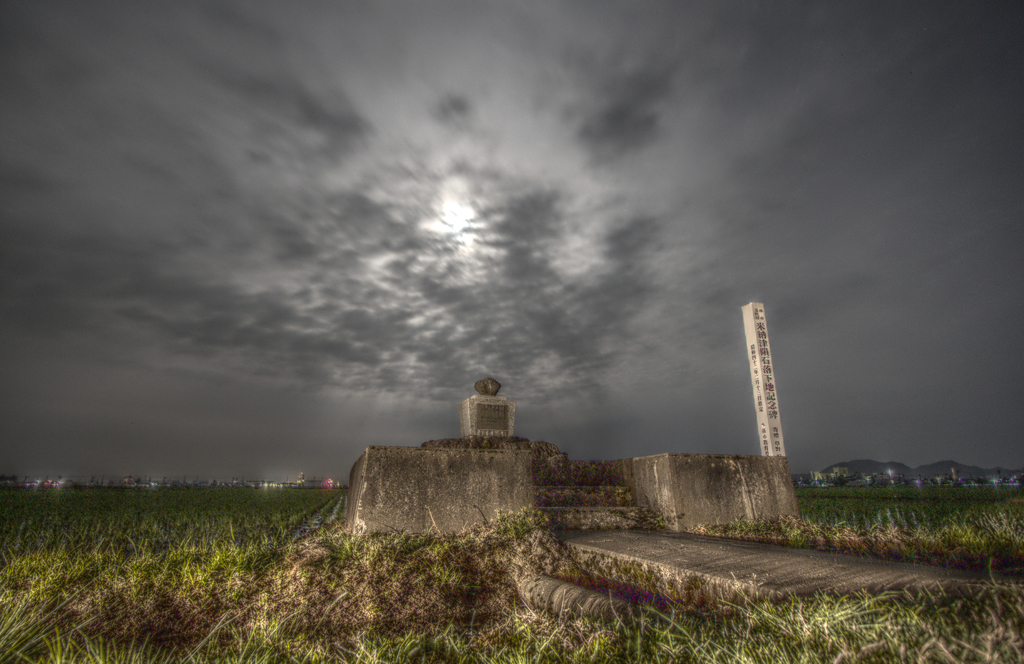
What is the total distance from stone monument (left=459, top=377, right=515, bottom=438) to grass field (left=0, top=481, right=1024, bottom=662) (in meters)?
7.53

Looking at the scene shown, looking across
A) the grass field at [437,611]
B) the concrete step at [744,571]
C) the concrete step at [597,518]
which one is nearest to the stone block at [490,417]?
the concrete step at [597,518]

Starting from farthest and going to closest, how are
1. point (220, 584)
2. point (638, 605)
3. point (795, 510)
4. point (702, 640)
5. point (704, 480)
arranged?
point (795, 510) < point (704, 480) < point (220, 584) < point (638, 605) < point (702, 640)

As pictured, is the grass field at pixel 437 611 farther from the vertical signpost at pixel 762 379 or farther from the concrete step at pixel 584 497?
the vertical signpost at pixel 762 379

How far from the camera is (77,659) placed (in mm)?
1920

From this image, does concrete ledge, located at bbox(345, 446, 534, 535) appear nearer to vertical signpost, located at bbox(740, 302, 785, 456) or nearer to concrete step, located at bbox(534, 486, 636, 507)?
concrete step, located at bbox(534, 486, 636, 507)

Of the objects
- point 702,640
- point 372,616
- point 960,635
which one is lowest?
point 372,616

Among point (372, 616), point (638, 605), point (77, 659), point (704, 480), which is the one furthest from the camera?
point (704, 480)

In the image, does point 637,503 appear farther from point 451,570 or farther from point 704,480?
point 451,570

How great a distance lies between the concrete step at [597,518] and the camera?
5.01m

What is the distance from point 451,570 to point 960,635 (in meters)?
2.75

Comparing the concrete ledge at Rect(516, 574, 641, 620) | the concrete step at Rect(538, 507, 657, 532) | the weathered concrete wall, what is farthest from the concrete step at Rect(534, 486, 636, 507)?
the concrete ledge at Rect(516, 574, 641, 620)

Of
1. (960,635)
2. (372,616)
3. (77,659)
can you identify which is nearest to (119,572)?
(77,659)

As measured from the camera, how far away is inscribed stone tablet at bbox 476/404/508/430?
1185 centimetres

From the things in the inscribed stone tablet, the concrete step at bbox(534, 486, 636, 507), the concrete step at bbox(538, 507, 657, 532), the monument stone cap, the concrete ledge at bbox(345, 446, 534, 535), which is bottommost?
the concrete step at bbox(538, 507, 657, 532)
